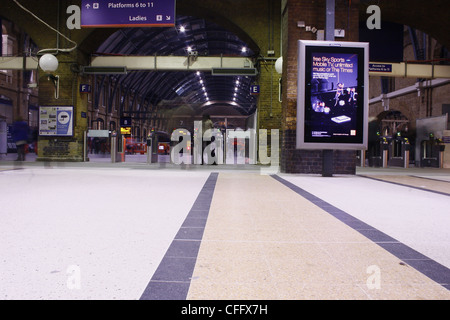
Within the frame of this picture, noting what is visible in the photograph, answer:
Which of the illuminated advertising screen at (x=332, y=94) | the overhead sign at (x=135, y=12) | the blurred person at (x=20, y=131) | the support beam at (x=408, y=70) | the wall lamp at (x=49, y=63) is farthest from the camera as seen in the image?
the support beam at (x=408, y=70)

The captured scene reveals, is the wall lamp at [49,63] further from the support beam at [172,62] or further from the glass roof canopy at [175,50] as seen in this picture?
the glass roof canopy at [175,50]

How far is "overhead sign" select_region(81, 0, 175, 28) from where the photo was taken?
30.9 feet

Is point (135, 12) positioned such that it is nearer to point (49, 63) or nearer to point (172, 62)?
point (172, 62)

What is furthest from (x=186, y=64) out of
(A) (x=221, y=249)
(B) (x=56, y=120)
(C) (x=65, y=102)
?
(A) (x=221, y=249)

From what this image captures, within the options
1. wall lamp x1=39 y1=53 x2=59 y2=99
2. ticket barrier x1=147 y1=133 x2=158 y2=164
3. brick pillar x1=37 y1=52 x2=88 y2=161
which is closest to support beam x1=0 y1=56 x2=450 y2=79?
brick pillar x1=37 y1=52 x2=88 y2=161

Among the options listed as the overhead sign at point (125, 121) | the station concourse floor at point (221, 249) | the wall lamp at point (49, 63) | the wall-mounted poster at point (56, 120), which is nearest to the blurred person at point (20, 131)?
the wall-mounted poster at point (56, 120)

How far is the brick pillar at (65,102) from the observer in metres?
12.4

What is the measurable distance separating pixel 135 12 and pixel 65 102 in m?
4.93

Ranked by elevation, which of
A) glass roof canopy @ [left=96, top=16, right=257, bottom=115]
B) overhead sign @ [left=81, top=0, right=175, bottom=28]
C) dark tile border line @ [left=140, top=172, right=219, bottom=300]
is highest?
glass roof canopy @ [left=96, top=16, right=257, bottom=115]

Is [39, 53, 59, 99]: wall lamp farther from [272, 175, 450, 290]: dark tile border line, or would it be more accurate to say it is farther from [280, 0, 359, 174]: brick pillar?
[272, 175, 450, 290]: dark tile border line

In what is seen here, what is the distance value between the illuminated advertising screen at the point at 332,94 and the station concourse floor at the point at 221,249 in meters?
3.46

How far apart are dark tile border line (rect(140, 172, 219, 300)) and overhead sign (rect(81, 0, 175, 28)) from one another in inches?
310

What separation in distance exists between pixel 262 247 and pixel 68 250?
1.28 m
